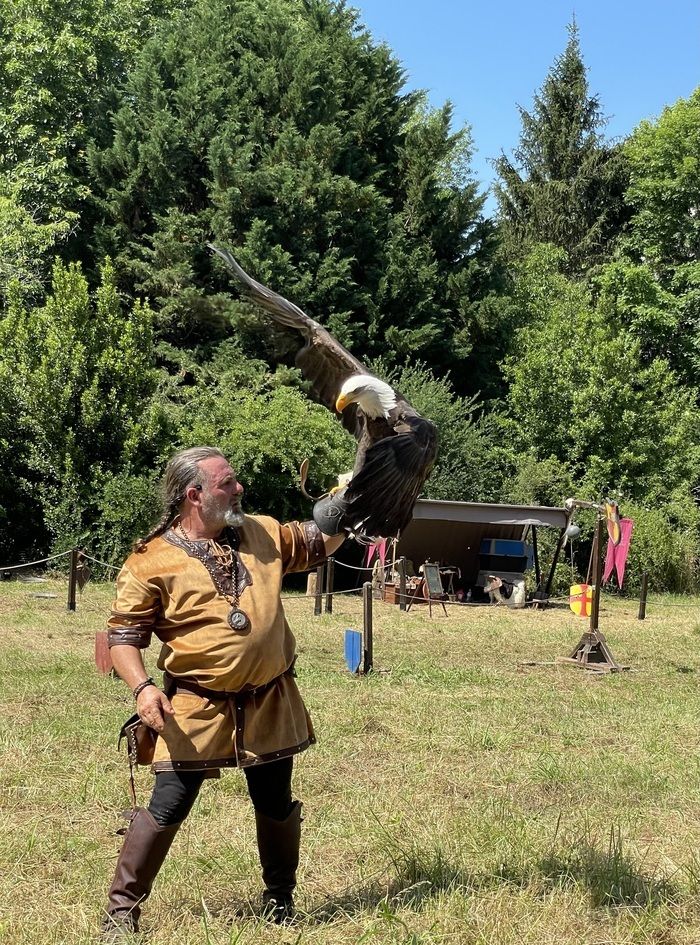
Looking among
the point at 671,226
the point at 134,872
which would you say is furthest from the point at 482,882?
the point at 671,226

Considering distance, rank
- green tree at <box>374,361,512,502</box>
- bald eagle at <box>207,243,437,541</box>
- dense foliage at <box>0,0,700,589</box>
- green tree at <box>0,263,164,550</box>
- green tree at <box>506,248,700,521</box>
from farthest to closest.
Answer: green tree at <box>506,248,700,521</box> → green tree at <box>374,361,512,502</box> → dense foliage at <box>0,0,700,589</box> → green tree at <box>0,263,164,550</box> → bald eagle at <box>207,243,437,541</box>

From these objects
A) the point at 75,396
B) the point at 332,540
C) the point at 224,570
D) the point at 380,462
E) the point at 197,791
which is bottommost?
the point at 197,791

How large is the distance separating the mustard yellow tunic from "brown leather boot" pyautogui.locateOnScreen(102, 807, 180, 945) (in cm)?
19

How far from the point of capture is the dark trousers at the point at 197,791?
317 centimetres

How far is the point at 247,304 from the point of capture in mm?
20344

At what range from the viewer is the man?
125 inches

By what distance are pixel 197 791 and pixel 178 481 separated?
3.37 ft

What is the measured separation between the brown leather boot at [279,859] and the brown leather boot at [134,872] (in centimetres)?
37

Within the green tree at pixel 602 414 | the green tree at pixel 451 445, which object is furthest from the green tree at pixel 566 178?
the green tree at pixel 451 445

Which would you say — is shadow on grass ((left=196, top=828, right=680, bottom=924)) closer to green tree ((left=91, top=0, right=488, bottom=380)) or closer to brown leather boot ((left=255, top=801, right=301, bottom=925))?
brown leather boot ((left=255, top=801, right=301, bottom=925))

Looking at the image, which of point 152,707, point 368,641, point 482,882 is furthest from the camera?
point 368,641

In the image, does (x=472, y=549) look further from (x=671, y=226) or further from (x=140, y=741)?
(x=140, y=741)

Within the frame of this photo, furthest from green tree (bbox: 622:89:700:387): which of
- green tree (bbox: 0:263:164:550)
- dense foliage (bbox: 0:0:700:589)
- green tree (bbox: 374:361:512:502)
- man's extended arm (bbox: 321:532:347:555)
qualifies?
man's extended arm (bbox: 321:532:347:555)

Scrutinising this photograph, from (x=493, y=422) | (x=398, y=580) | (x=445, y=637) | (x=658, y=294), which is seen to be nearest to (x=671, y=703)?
(x=445, y=637)
